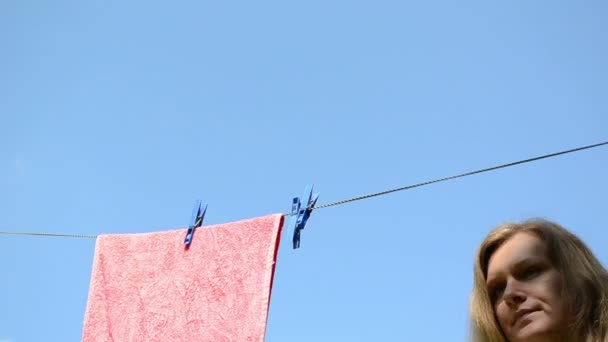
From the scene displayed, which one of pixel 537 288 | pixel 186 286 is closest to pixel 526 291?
pixel 537 288

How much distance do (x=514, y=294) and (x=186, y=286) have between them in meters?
1.27

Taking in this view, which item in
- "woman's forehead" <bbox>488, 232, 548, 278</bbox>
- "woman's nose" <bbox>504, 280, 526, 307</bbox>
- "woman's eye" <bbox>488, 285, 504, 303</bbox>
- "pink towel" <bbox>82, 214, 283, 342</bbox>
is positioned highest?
"pink towel" <bbox>82, 214, 283, 342</bbox>

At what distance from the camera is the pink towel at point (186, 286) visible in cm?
190

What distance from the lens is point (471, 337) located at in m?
1.02

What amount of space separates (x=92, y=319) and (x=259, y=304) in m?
0.52

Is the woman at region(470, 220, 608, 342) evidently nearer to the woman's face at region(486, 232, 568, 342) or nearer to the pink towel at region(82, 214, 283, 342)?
the woman's face at region(486, 232, 568, 342)

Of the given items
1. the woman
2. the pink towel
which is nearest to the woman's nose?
the woman

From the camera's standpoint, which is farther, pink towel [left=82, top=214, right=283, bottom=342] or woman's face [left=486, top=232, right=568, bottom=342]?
pink towel [left=82, top=214, right=283, bottom=342]

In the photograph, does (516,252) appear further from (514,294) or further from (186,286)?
(186,286)

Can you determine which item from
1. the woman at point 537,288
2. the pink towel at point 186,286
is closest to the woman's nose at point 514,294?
the woman at point 537,288

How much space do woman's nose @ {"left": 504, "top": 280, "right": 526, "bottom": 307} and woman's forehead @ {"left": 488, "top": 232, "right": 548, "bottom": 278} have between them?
30mm

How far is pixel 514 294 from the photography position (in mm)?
922

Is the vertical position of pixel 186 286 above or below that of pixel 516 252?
above

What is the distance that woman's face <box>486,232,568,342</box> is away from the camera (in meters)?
0.89
